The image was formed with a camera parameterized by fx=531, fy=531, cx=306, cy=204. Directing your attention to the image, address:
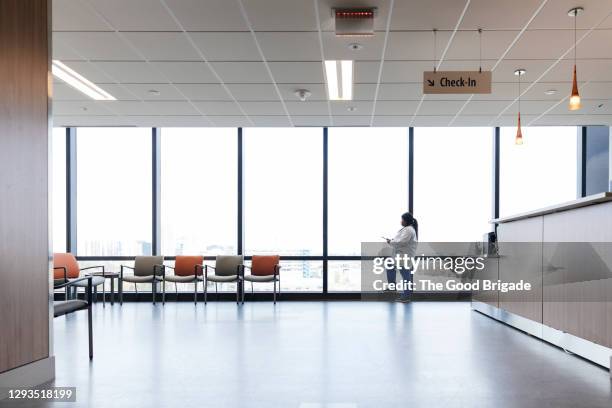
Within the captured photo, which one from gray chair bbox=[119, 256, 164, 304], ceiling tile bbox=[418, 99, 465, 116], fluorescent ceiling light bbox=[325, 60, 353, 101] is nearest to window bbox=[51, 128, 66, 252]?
gray chair bbox=[119, 256, 164, 304]

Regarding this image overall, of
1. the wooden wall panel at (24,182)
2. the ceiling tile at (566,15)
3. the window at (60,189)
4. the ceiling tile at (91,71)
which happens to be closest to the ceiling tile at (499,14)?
the ceiling tile at (566,15)

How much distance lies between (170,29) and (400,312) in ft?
15.7

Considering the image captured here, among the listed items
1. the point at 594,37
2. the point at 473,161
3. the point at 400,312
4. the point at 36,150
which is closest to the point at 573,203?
the point at 594,37

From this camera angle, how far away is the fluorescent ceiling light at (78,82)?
19.4 ft

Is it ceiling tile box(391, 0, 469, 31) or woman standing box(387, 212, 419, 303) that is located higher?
ceiling tile box(391, 0, 469, 31)

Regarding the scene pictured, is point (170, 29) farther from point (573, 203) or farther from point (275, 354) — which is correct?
point (573, 203)

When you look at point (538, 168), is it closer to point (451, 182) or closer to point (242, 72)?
point (451, 182)

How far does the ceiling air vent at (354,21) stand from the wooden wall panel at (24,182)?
88.9 inches

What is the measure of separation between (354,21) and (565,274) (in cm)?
282

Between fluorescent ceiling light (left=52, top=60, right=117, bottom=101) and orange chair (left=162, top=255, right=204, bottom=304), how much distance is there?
9.92ft

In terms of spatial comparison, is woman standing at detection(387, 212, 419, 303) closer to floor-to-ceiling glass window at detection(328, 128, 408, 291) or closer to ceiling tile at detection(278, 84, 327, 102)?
floor-to-ceiling glass window at detection(328, 128, 408, 291)

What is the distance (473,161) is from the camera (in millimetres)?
9602

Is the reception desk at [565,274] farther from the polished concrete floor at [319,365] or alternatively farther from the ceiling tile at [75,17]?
the ceiling tile at [75,17]

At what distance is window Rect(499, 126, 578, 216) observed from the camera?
9.45 meters
